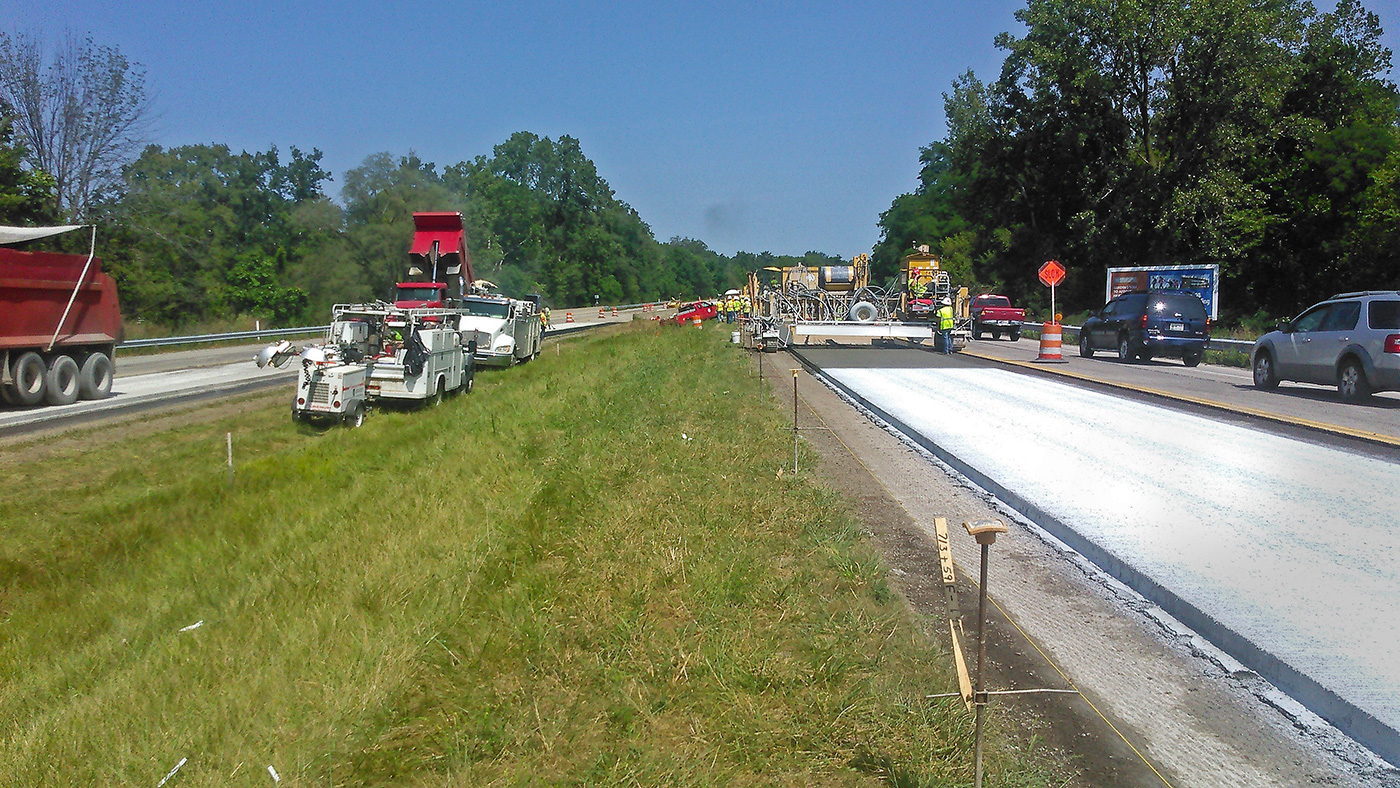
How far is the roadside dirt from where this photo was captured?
13.8 ft

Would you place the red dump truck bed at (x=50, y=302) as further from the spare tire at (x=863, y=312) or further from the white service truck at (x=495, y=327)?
the spare tire at (x=863, y=312)

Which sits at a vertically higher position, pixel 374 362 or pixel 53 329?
pixel 53 329

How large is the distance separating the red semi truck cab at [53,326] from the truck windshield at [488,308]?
8845 mm

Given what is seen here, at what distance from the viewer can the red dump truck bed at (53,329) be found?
17172 millimetres

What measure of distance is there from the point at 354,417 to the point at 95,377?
6685 millimetres

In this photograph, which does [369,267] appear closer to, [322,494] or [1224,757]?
[322,494]

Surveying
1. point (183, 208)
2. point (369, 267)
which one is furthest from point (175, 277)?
point (369, 267)

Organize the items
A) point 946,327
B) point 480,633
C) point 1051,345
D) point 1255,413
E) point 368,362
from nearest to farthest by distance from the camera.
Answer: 1. point 480,633
2. point 1255,413
3. point 368,362
4. point 1051,345
5. point 946,327

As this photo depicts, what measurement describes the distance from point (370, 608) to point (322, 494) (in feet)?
17.6

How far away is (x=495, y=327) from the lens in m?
26.3

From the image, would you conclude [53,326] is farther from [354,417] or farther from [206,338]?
[206,338]

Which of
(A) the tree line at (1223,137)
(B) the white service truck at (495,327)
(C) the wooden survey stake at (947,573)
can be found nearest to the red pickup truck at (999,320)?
(A) the tree line at (1223,137)

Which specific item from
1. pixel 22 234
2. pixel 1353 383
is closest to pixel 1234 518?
pixel 1353 383

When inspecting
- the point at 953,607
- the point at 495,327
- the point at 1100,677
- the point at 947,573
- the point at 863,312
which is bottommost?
the point at 1100,677
